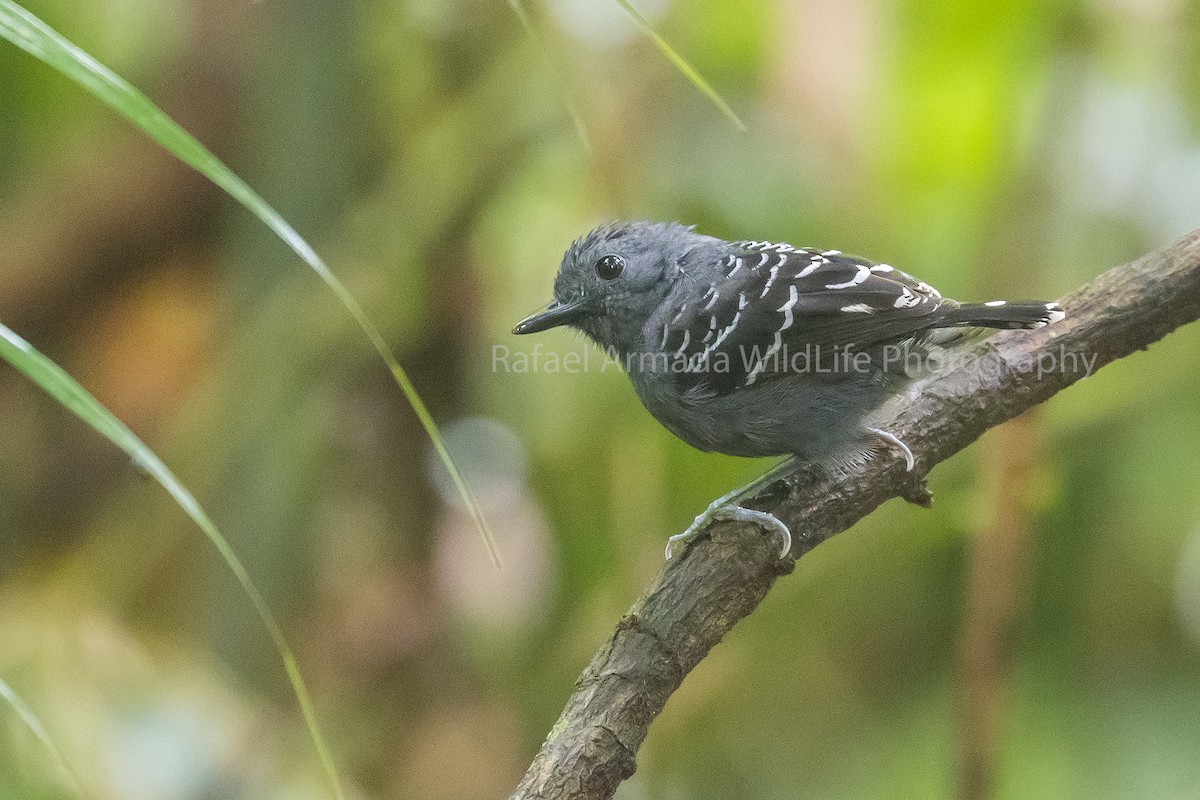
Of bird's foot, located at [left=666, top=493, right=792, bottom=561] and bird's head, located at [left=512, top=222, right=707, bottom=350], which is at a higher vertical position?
bird's head, located at [left=512, top=222, right=707, bottom=350]

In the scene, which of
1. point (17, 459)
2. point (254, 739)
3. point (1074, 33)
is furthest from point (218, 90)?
point (1074, 33)

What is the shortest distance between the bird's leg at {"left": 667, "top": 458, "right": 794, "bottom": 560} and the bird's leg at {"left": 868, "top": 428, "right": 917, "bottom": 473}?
0.76 feet

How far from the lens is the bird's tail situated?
208cm

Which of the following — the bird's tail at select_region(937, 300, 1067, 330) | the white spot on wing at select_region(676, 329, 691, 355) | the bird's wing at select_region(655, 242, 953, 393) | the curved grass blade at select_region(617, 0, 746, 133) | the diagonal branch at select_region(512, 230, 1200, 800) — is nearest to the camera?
the curved grass blade at select_region(617, 0, 746, 133)

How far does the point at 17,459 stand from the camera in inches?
146

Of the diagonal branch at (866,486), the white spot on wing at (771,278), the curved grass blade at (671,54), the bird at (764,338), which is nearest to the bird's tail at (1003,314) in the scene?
the bird at (764,338)

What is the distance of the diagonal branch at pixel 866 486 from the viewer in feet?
6.09

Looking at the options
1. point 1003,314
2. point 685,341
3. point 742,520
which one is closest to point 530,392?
point 685,341

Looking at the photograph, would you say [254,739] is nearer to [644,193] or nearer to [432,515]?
[432,515]

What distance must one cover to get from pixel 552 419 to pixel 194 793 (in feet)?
5.03

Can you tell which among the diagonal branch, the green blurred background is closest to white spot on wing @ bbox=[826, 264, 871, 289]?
the diagonal branch

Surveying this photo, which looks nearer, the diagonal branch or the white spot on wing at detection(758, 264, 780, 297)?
the diagonal branch

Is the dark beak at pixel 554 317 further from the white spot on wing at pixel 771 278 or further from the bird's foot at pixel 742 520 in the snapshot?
the bird's foot at pixel 742 520

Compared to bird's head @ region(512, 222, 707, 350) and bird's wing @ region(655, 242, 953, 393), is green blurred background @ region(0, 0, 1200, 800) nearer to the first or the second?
bird's head @ region(512, 222, 707, 350)
